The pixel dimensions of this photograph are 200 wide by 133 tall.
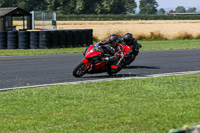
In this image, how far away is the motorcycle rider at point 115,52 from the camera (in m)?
11.9

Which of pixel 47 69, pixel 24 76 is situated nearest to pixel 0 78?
pixel 24 76

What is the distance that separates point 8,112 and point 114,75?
5.50 metres

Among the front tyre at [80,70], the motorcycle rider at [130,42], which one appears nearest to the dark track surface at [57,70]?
the front tyre at [80,70]

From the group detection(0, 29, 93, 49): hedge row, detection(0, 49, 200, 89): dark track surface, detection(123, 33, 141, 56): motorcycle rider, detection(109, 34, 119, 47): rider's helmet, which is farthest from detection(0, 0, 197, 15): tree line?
detection(109, 34, 119, 47): rider's helmet

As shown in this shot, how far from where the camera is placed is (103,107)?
24.8 feet

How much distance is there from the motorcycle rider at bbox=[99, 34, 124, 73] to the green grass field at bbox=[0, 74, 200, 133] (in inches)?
55.3

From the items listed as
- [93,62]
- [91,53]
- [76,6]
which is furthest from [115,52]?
[76,6]

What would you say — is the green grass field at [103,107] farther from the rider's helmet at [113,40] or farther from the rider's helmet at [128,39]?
the rider's helmet at [128,39]

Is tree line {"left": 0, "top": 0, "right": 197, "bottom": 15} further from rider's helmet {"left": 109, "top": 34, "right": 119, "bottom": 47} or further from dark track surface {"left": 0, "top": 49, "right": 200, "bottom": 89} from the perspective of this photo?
rider's helmet {"left": 109, "top": 34, "right": 119, "bottom": 47}

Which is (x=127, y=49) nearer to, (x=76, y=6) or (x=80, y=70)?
(x=80, y=70)

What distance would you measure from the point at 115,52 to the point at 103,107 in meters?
4.81

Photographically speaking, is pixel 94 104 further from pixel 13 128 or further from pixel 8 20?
pixel 8 20

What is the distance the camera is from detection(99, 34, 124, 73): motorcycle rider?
11.9 meters

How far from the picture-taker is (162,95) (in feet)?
28.8
